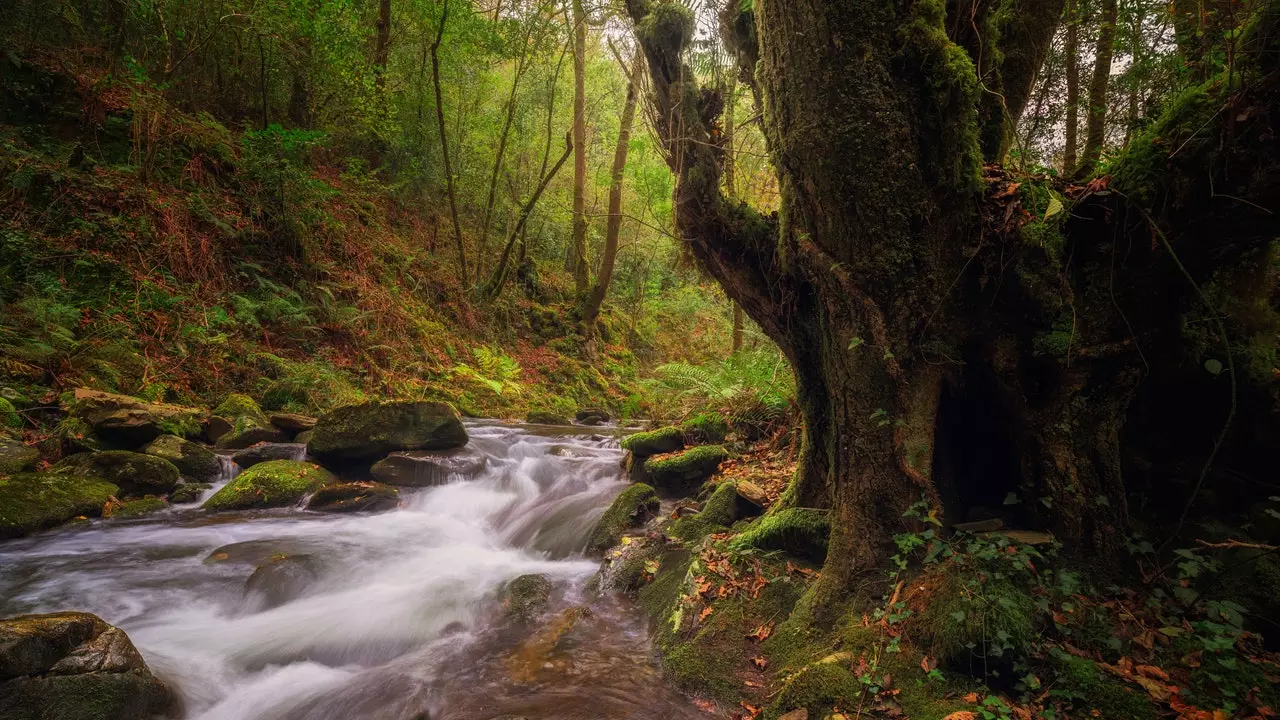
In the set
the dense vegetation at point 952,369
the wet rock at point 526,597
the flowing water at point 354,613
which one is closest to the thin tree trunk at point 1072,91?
the dense vegetation at point 952,369

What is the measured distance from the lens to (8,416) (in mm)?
6262

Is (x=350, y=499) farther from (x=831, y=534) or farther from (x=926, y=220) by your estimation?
(x=926, y=220)

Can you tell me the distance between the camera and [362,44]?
42.2 feet

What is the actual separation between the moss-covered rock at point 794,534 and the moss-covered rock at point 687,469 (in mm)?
2259

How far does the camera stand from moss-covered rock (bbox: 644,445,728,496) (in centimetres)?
707

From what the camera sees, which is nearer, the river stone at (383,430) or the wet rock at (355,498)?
the wet rock at (355,498)

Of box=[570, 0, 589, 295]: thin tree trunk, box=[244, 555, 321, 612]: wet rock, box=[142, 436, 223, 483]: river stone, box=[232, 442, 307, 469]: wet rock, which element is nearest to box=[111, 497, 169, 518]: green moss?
box=[142, 436, 223, 483]: river stone

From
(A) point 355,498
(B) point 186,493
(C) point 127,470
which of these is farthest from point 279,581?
(C) point 127,470

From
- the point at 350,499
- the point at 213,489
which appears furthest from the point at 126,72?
the point at 350,499

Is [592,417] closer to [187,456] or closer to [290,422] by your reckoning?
[290,422]

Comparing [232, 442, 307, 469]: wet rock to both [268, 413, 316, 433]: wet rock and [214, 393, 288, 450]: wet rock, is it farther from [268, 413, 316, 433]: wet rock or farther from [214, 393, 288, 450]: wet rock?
[268, 413, 316, 433]: wet rock

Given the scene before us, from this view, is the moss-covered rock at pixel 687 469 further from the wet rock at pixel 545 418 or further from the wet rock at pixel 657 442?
the wet rock at pixel 545 418

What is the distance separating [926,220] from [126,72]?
43.5 ft

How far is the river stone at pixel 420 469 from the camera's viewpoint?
27.3 feet
